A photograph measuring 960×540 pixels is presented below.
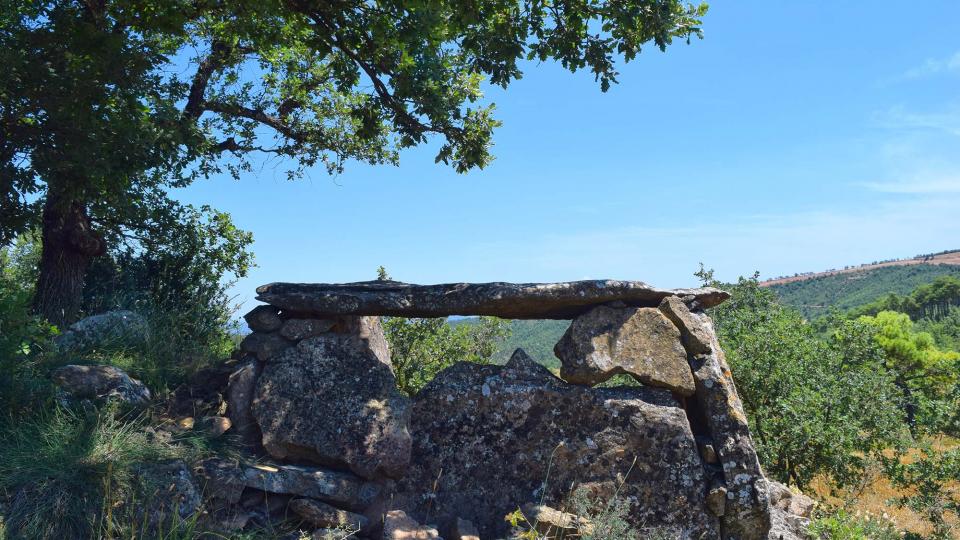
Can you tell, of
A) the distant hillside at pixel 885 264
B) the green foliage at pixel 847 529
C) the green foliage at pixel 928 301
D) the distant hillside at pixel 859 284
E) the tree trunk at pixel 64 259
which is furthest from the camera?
the distant hillside at pixel 885 264

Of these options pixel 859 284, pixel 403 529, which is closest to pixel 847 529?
pixel 403 529

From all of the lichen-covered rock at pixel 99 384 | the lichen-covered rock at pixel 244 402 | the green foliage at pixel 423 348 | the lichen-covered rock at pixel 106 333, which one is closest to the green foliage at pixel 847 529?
the lichen-covered rock at pixel 244 402

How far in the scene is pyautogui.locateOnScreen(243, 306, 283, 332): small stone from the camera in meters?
7.67

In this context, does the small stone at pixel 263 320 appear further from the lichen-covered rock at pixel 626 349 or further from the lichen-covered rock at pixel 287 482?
the lichen-covered rock at pixel 626 349

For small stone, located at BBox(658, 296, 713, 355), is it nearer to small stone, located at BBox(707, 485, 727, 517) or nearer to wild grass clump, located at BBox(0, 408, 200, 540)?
small stone, located at BBox(707, 485, 727, 517)

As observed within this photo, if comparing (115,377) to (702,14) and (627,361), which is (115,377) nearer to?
(627,361)

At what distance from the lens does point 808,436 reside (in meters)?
9.16

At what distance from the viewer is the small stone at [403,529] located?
610cm

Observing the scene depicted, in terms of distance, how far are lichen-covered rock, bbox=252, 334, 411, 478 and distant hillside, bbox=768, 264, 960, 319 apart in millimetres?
80607

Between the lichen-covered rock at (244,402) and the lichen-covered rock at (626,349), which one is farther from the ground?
the lichen-covered rock at (626,349)

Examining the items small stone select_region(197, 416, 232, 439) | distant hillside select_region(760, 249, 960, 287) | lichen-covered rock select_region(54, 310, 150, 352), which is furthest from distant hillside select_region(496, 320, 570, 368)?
distant hillside select_region(760, 249, 960, 287)

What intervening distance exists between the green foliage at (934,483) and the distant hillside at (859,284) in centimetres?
7558

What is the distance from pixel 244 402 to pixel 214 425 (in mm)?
377

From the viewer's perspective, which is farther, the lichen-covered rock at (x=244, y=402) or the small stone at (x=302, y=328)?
the small stone at (x=302, y=328)
